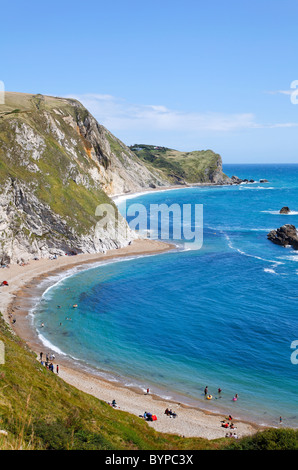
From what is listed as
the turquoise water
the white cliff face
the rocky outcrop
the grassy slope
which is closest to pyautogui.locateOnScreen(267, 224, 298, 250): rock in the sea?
the turquoise water

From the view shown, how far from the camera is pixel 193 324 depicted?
5419 centimetres

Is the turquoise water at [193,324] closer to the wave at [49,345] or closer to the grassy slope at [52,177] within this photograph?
the wave at [49,345]

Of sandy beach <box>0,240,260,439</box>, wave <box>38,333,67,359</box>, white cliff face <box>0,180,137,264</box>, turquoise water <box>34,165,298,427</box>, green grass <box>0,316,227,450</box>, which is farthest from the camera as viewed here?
white cliff face <box>0,180,137,264</box>

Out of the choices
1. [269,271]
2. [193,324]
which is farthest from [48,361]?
[269,271]

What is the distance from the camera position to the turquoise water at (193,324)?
41.1 metres

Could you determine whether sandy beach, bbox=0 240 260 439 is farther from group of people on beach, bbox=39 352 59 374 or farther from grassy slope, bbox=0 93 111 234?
grassy slope, bbox=0 93 111 234

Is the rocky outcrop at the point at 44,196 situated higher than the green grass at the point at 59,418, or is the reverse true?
the rocky outcrop at the point at 44,196

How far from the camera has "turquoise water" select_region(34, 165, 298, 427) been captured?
41.1 m

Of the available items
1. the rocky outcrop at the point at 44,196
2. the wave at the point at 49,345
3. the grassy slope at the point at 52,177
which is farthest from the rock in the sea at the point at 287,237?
the wave at the point at 49,345

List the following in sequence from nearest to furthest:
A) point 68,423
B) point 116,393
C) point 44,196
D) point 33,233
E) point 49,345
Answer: point 68,423
point 116,393
point 49,345
point 33,233
point 44,196

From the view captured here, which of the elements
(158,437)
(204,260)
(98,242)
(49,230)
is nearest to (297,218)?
(204,260)

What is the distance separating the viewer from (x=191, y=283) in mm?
70750

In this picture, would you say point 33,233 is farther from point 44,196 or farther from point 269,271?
point 269,271
